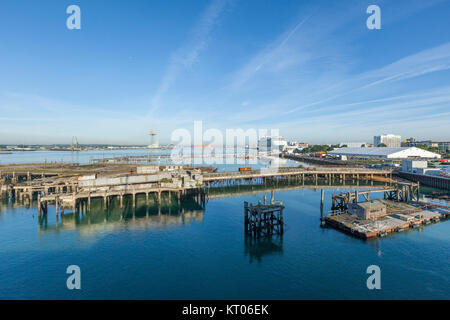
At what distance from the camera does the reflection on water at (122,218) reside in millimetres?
30562

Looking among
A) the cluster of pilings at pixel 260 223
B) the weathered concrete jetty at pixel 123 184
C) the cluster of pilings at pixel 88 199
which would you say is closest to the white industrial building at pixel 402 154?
the weathered concrete jetty at pixel 123 184

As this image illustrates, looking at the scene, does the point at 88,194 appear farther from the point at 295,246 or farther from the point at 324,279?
the point at 324,279

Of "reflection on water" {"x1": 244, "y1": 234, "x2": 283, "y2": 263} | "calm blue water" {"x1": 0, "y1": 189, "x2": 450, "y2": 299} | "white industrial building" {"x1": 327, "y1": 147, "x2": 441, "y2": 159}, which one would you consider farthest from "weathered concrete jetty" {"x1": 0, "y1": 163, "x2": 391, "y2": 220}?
"white industrial building" {"x1": 327, "y1": 147, "x2": 441, "y2": 159}

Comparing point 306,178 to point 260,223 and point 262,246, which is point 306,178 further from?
point 262,246

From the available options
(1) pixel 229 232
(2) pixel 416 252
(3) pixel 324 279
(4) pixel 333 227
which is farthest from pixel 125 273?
(2) pixel 416 252

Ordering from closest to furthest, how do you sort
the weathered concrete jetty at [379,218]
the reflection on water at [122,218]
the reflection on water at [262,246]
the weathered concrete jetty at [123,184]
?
the reflection on water at [262,246] → the weathered concrete jetty at [379,218] → the reflection on water at [122,218] → the weathered concrete jetty at [123,184]

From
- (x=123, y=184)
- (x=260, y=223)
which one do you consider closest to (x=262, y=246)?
(x=260, y=223)

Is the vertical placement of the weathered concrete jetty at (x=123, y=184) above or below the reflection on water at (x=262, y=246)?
above

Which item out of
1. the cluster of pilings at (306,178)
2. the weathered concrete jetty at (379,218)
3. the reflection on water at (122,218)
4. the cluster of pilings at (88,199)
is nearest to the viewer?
the weathered concrete jetty at (379,218)

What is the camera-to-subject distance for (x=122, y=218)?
33.8m

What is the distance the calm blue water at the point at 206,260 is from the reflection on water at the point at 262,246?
107 mm

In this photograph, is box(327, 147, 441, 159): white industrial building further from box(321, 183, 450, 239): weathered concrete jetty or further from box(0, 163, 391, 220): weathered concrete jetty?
box(321, 183, 450, 239): weathered concrete jetty

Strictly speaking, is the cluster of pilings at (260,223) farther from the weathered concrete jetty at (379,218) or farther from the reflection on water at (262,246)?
the weathered concrete jetty at (379,218)

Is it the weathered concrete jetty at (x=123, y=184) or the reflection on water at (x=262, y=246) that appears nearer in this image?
the reflection on water at (x=262, y=246)
